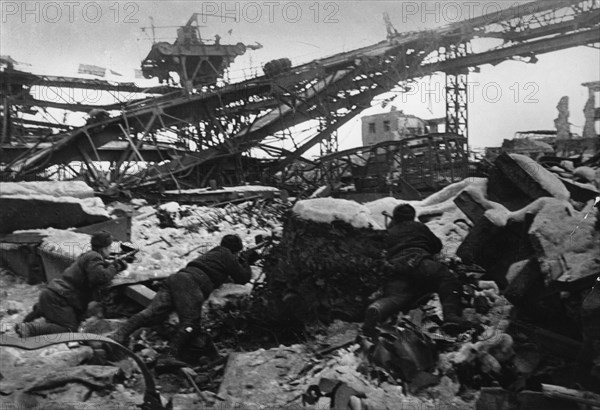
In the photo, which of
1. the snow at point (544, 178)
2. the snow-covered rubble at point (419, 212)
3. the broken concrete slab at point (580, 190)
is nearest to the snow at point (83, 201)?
the snow-covered rubble at point (419, 212)

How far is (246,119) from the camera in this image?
10.1 metres

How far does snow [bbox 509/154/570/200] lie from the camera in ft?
13.2

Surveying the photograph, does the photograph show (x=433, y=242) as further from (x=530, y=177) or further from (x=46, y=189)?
(x=46, y=189)

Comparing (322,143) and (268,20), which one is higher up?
(268,20)

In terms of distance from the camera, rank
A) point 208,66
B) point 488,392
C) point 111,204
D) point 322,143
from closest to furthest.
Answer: point 488,392
point 111,204
point 322,143
point 208,66

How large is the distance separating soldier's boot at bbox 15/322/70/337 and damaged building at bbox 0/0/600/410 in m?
0.02

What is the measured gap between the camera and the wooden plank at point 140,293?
14.7 ft

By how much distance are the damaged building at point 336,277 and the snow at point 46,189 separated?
22 millimetres

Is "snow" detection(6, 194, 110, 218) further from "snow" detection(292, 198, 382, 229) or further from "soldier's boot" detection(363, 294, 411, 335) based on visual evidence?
"soldier's boot" detection(363, 294, 411, 335)

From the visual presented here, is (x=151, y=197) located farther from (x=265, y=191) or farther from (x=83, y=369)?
(x=83, y=369)

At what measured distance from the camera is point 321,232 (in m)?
4.15

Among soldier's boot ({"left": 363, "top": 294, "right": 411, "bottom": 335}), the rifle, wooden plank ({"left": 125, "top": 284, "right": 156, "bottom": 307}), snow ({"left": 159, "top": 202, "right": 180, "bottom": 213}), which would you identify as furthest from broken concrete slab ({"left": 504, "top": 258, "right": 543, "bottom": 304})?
snow ({"left": 159, "top": 202, "right": 180, "bottom": 213})

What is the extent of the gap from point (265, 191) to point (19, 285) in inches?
138

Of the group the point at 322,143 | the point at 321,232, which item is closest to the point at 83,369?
the point at 321,232
